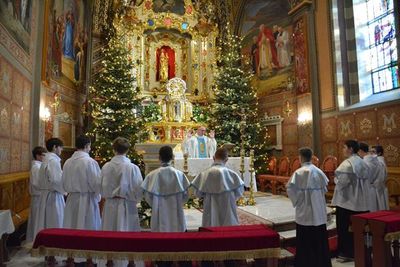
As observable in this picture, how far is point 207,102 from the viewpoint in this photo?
1712cm

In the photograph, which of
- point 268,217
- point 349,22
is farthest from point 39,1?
point 349,22

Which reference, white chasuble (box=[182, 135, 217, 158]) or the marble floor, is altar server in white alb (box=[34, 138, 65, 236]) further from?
white chasuble (box=[182, 135, 217, 158])

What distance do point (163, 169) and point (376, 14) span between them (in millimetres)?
10978

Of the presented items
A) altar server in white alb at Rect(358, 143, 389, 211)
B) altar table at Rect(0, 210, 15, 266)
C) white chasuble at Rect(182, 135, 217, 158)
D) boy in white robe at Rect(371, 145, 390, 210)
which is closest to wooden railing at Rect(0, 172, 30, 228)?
altar table at Rect(0, 210, 15, 266)

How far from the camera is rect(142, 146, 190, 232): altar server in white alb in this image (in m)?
4.64

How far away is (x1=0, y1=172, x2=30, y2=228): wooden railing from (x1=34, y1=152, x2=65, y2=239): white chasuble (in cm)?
121

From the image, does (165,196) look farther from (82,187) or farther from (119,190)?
(82,187)

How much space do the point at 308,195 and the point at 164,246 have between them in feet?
8.39

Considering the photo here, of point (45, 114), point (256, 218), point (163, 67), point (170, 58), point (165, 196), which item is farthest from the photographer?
point (170, 58)

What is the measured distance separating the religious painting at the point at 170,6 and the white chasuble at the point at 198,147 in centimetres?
977

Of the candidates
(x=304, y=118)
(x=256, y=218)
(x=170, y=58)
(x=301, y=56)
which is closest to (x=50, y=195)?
(x=256, y=218)

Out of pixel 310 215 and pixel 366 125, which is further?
pixel 366 125

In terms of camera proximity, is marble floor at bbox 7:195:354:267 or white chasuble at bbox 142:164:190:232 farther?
marble floor at bbox 7:195:354:267

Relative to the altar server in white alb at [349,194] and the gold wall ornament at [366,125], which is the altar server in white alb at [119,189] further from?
the gold wall ornament at [366,125]
